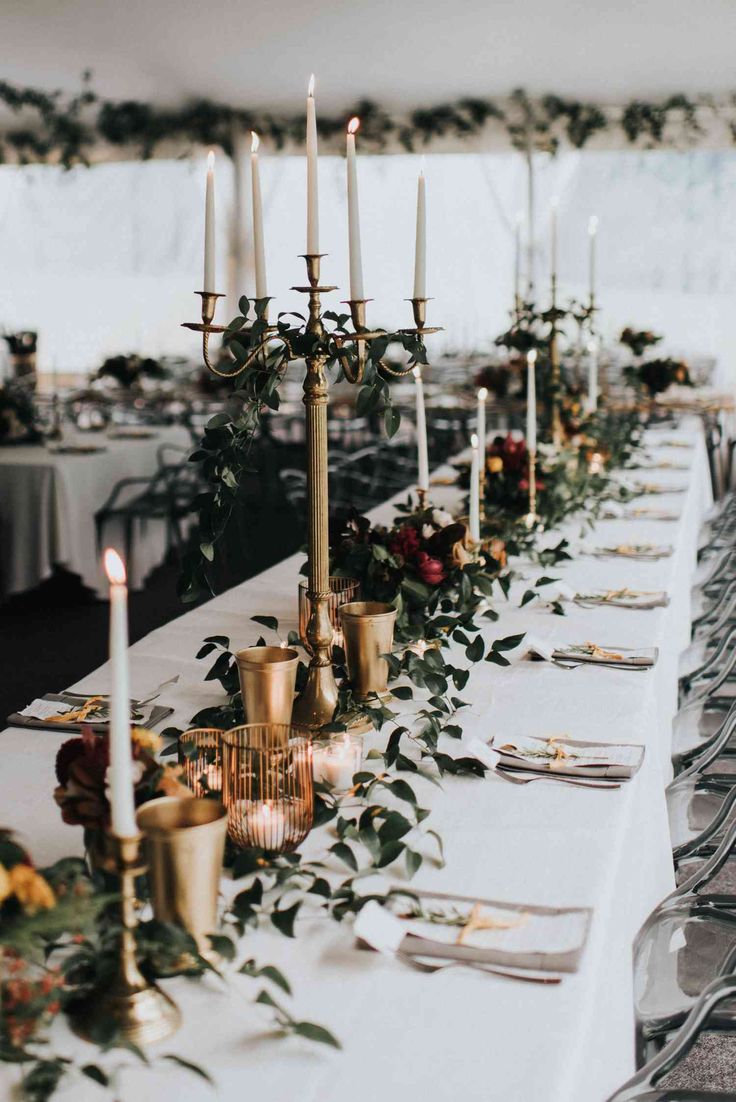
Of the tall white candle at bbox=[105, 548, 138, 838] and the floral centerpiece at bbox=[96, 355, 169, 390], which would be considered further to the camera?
the floral centerpiece at bbox=[96, 355, 169, 390]

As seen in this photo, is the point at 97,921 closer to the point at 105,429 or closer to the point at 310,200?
the point at 310,200

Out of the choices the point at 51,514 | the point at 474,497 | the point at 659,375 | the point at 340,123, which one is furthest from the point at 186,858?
the point at 340,123

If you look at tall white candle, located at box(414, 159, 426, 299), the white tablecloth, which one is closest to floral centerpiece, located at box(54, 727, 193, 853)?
tall white candle, located at box(414, 159, 426, 299)

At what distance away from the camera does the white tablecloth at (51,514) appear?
16.2 feet

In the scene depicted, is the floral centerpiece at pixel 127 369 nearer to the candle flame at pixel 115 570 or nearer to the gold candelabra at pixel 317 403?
the gold candelabra at pixel 317 403

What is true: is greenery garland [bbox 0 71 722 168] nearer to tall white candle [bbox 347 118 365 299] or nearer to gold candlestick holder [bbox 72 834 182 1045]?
tall white candle [bbox 347 118 365 299]

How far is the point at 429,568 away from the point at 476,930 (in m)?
0.93

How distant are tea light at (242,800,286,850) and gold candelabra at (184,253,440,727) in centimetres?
38

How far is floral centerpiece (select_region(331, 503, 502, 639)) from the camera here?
1.96 metres

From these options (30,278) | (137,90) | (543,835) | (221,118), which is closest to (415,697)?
(543,835)

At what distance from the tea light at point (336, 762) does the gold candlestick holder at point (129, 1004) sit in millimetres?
470

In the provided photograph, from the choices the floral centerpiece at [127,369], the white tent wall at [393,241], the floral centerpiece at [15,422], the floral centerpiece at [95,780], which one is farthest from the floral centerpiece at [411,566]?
the white tent wall at [393,241]

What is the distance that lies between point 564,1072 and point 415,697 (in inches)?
35.9

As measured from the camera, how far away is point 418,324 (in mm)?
1544
